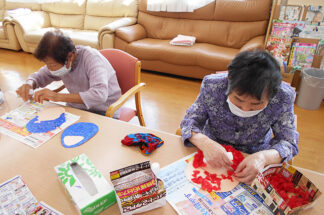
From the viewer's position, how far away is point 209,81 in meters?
1.10

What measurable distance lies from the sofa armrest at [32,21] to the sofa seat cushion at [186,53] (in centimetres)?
232

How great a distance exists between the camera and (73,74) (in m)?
1.51

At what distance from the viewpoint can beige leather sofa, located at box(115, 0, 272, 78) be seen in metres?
3.19

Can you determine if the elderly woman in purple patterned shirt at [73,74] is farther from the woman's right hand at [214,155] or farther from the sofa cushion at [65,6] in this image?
the sofa cushion at [65,6]

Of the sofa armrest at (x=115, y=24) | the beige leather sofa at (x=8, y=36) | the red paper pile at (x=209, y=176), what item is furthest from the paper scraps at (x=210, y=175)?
the beige leather sofa at (x=8, y=36)

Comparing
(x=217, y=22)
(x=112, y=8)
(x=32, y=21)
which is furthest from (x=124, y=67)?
(x=32, y=21)

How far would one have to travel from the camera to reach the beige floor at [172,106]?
2.09 metres

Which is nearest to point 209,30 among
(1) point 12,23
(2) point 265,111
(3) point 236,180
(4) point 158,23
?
(4) point 158,23

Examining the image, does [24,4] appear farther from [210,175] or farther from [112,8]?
[210,175]

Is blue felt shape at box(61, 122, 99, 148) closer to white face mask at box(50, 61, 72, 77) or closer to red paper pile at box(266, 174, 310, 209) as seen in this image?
white face mask at box(50, 61, 72, 77)

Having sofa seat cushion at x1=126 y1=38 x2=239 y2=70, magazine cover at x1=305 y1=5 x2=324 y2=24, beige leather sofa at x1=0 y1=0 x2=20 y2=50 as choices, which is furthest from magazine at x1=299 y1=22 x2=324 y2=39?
beige leather sofa at x1=0 y1=0 x2=20 y2=50

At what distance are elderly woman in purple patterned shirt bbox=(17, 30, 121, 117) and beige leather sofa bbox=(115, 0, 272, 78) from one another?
1.83 m

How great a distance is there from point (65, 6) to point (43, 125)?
429 centimetres

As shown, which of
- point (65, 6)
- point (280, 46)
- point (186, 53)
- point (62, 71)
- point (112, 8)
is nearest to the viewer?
point (62, 71)
